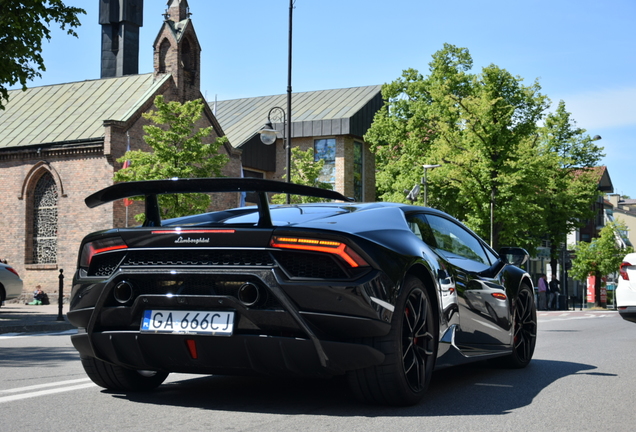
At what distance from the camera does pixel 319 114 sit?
52969 millimetres

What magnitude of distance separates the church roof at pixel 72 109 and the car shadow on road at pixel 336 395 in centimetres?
2851

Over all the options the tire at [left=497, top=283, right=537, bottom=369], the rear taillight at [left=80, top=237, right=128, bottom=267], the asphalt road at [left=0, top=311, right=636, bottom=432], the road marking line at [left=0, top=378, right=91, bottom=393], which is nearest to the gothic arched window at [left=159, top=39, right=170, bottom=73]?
the asphalt road at [left=0, top=311, right=636, bottom=432]

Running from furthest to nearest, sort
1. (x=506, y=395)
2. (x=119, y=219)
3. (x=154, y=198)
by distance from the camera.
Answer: (x=119, y=219) → (x=506, y=395) → (x=154, y=198)

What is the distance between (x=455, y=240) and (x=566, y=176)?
42918 millimetres

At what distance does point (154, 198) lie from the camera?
5.25 meters

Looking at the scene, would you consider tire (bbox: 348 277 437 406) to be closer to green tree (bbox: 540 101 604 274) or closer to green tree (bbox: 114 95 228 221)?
green tree (bbox: 114 95 228 221)

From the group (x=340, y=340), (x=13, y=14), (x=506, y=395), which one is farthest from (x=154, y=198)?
(x=13, y=14)

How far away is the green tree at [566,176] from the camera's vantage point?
4594cm

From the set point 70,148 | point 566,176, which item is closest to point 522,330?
point 70,148

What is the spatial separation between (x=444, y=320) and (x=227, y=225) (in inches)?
64.7

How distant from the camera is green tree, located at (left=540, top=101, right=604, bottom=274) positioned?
4594 centimetres

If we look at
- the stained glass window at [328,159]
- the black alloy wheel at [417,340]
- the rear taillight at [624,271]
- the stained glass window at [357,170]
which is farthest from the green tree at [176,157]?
the stained glass window at [357,170]

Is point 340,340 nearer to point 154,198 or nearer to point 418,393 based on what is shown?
point 418,393

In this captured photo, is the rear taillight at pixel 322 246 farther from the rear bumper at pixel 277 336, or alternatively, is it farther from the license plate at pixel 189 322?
the license plate at pixel 189 322
